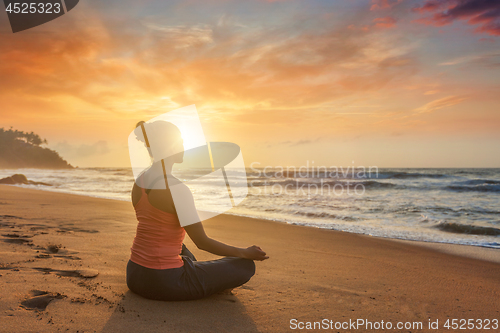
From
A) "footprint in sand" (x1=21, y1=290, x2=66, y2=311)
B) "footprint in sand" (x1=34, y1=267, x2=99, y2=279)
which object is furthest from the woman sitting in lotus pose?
"footprint in sand" (x1=34, y1=267, x2=99, y2=279)

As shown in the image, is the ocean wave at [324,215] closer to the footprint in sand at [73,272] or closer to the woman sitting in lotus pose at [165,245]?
the woman sitting in lotus pose at [165,245]

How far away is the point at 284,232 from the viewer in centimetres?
663

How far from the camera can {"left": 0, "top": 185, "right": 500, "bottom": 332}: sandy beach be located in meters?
2.13

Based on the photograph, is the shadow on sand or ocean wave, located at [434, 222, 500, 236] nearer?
the shadow on sand

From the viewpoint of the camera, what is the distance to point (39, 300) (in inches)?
86.5

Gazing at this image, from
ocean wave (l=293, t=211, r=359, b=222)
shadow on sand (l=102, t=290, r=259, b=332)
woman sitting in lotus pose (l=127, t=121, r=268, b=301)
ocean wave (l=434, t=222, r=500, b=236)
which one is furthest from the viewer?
ocean wave (l=293, t=211, r=359, b=222)

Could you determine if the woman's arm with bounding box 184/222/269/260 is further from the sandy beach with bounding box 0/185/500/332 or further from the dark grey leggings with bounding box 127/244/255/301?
the sandy beach with bounding box 0/185/500/332

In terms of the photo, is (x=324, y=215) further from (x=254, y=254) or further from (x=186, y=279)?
(x=186, y=279)

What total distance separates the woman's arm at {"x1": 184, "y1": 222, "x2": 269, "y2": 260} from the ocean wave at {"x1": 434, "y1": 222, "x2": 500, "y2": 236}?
6966mm

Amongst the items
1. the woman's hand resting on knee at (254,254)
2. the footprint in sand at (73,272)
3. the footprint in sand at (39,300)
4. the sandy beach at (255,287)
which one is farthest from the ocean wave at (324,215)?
the footprint in sand at (39,300)

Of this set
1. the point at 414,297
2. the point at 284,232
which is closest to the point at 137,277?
the point at 414,297

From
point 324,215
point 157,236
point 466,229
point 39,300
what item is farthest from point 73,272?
point 466,229

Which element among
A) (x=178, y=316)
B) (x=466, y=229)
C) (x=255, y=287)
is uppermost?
(x=178, y=316)

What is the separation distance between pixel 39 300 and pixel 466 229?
8578mm
